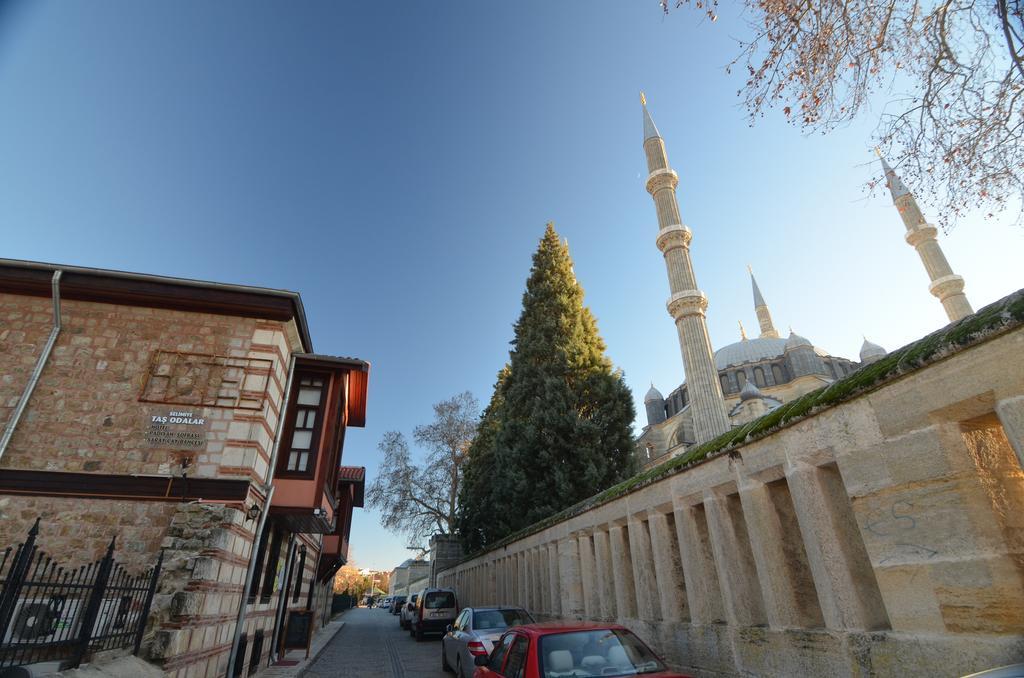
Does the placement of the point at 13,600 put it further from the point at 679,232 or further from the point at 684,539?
the point at 679,232

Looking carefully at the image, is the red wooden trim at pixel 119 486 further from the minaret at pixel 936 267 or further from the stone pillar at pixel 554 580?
the minaret at pixel 936 267

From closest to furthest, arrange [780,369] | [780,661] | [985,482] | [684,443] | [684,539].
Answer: [985,482] → [780,661] → [684,539] → [684,443] → [780,369]

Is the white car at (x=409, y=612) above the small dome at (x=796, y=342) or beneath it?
beneath

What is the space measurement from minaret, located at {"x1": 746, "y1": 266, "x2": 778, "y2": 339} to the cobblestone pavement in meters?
56.3

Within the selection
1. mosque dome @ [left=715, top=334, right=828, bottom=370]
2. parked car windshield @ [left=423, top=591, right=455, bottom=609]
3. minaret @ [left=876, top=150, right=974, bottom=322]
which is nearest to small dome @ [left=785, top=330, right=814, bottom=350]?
mosque dome @ [left=715, top=334, right=828, bottom=370]

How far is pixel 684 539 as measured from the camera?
6777 mm

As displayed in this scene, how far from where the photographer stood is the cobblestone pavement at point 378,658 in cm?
1083

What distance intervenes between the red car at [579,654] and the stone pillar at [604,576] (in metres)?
4.41

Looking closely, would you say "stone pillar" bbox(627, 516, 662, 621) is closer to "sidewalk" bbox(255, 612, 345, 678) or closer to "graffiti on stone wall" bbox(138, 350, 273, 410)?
"graffiti on stone wall" bbox(138, 350, 273, 410)

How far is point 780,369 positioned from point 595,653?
182ft

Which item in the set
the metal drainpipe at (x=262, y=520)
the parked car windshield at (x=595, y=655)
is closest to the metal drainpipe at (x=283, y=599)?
the metal drainpipe at (x=262, y=520)

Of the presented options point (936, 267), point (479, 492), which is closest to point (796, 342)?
point (936, 267)

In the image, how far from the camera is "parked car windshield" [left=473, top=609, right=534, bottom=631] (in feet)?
32.4

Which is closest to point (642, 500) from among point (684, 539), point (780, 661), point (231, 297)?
point (684, 539)
